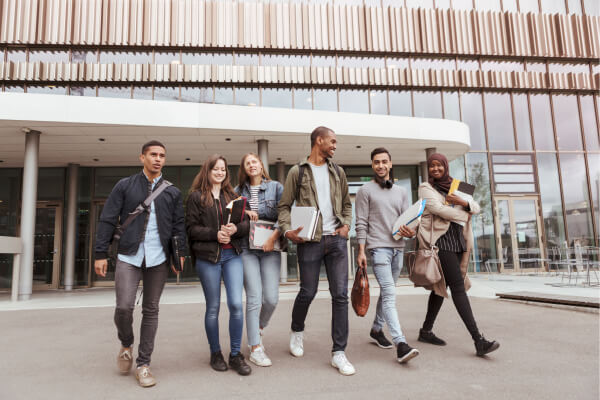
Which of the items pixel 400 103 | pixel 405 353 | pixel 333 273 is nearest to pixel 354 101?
pixel 400 103

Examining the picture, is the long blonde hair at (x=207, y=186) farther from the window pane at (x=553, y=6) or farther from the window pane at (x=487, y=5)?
the window pane at (x=553, y=6)

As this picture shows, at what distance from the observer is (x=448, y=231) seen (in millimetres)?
3309

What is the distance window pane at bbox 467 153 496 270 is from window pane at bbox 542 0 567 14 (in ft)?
21.5

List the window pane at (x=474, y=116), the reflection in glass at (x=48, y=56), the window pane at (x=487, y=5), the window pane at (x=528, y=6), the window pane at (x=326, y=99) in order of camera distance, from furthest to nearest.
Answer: the window pane at (x=528, y=6) < the window pane at (x=487, y=5) < the window pane at (x=474, y=116) < the window pane at (x=326, y=99) < the reflection in glass at (x=48, y=56)

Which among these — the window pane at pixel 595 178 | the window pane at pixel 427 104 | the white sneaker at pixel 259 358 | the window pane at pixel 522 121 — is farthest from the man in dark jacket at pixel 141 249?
the window pane at pixel 595 178

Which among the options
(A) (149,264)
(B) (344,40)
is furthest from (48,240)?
(B) (344,40)

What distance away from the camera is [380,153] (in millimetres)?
3387

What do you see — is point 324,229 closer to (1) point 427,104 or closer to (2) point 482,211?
(2) point 482,211

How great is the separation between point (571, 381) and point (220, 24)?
1266 cm

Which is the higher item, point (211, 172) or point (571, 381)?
point (211, 172)

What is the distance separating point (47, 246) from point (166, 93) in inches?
230

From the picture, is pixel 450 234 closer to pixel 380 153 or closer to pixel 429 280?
pixel 429 280

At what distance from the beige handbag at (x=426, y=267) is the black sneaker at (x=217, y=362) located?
1755mm

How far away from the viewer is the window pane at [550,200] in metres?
12.9
